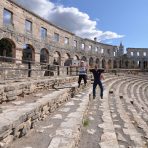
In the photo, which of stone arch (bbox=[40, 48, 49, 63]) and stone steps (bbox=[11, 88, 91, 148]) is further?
stone arch (bbox=[40, 48, 49, 63])

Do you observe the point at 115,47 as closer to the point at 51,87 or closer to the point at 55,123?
the point at 51,87

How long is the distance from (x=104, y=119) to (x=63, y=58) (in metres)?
25.9

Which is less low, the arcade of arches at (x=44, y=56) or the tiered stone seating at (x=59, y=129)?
the arcade of arches at (x=44, y=56)

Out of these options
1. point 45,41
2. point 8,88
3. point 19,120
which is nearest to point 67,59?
point 45,41

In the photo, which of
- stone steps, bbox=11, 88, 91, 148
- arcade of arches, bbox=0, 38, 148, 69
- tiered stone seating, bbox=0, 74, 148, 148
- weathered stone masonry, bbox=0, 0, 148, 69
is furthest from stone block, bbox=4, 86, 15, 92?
weathered stone masonry, bbox=0, 0, 148, 69

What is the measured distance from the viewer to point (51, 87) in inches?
474

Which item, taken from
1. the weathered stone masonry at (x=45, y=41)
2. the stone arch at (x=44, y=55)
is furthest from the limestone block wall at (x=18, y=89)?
the stone arch at (x=44, y=55)

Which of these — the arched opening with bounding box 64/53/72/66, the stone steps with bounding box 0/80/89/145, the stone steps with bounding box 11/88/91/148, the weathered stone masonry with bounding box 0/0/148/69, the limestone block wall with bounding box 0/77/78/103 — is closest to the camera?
the stone steps with bounding box 0/80/89/145

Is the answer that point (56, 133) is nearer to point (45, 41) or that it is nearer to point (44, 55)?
point (45, 41)

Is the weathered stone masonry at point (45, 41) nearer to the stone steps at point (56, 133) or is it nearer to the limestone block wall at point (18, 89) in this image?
the limestone block wall at point (18, 89)

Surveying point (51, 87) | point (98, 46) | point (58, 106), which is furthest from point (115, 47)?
point (58, 106)

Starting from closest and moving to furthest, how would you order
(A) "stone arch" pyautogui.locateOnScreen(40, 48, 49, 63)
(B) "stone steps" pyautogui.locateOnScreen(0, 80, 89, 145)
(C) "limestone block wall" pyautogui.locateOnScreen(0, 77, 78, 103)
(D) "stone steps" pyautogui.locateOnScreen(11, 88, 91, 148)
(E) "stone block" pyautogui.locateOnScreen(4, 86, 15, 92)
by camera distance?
(B) "stone steps" pyautogui.locateOnScreen(0, 80, 89, 145) < (D) "stone steps" pyautogui.locateOnScreen(11, 88, 91, 148) < (C) "limestone block wall" pyautogui.locateOnScreen(0, 77, 78, 103) < (E) "stone block" pyautogui.locateOnScreen(4, 86, 15, 92) < (A) "stone arch" pyautogui.locateOnScreen(40, 48, 49, 63)

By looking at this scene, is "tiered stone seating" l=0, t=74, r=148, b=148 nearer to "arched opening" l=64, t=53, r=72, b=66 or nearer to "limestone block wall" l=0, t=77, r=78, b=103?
"limestone block wall" l=0, t=77, r=78, b=103

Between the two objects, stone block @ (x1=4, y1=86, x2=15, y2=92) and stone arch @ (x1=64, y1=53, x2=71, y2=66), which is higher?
stone arch @ (x1=64, y1=53, x2=71, y2=66)
